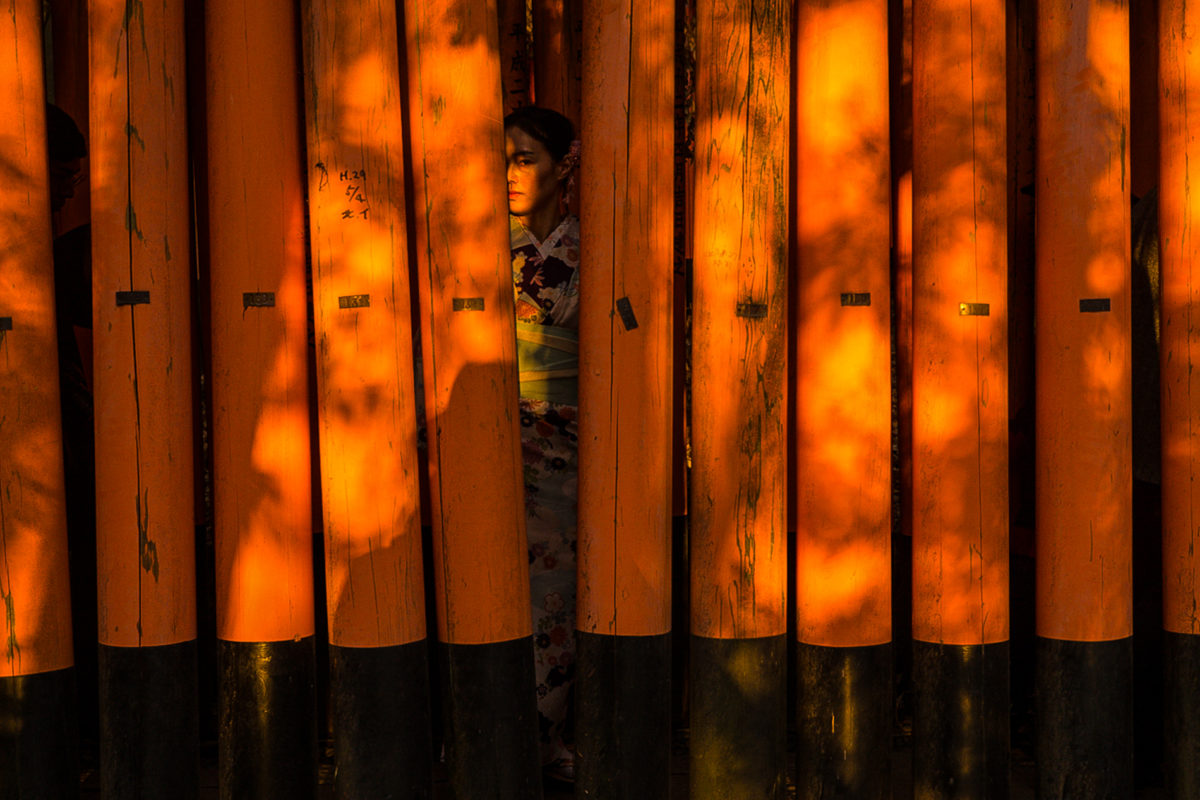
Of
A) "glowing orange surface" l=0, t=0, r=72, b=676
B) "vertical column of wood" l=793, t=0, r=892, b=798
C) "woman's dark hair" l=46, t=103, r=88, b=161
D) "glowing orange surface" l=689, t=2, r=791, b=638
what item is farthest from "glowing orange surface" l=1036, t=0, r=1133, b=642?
"woman's dark hair" l=46, t=103, r=88, b=161

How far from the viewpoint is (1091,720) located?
8.57 ft

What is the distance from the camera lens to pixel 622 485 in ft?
8.21

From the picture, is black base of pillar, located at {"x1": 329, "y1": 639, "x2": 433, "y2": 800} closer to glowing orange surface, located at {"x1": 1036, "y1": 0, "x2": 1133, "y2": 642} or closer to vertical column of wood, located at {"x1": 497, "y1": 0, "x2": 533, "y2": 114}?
glowing orange surface, located at {"x1": 1036, "y1": 0, "x2": 1133, "y2": 642}

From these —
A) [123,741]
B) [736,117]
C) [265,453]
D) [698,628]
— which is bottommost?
[123,741]

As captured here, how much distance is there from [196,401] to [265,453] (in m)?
0.62

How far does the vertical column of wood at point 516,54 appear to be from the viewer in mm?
3863

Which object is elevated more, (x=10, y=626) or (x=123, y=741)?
(x=10, y=626)

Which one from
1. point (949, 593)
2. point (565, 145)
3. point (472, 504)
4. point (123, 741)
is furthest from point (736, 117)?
point (123, 741)

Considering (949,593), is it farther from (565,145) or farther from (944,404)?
(565,145)

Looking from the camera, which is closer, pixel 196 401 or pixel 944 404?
pixel 944 404

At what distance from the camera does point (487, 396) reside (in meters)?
A: 2.49

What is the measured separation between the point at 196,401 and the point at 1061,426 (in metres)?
2.38

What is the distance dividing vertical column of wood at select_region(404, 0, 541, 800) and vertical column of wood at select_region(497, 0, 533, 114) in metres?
1.39

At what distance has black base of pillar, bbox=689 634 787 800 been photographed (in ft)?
8.25
